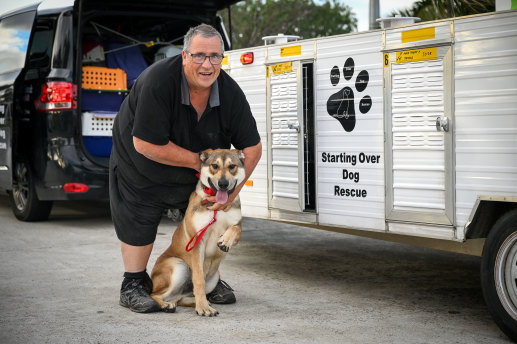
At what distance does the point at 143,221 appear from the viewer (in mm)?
5000

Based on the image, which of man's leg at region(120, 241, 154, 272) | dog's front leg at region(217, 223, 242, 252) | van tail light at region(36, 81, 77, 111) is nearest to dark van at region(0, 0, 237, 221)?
van tail light at region(36, 81, 77, 111)

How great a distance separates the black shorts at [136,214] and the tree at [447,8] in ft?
17.5

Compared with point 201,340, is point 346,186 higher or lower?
higher

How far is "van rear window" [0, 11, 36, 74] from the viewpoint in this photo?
8344 mm

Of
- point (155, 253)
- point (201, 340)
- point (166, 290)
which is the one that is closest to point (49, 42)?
point (155, 253)

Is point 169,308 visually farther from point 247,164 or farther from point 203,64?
point 203,64

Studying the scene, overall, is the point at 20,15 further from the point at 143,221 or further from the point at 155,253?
the point at 143,221

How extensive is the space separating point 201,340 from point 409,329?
125 centimetres

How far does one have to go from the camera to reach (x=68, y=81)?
25.7 ft

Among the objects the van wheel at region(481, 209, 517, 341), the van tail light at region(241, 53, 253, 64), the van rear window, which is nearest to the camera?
the van wheel at region(481, 209, 517, 341)

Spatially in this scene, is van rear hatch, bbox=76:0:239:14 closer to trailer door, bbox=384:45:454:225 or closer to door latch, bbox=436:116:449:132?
trailer door, bbox=384:45:454:225

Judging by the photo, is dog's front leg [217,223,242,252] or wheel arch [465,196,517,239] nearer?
wheel arch [465,196,517,239]

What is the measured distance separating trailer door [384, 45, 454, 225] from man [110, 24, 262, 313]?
0.94 metres

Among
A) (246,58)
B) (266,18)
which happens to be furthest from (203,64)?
(266,18)
